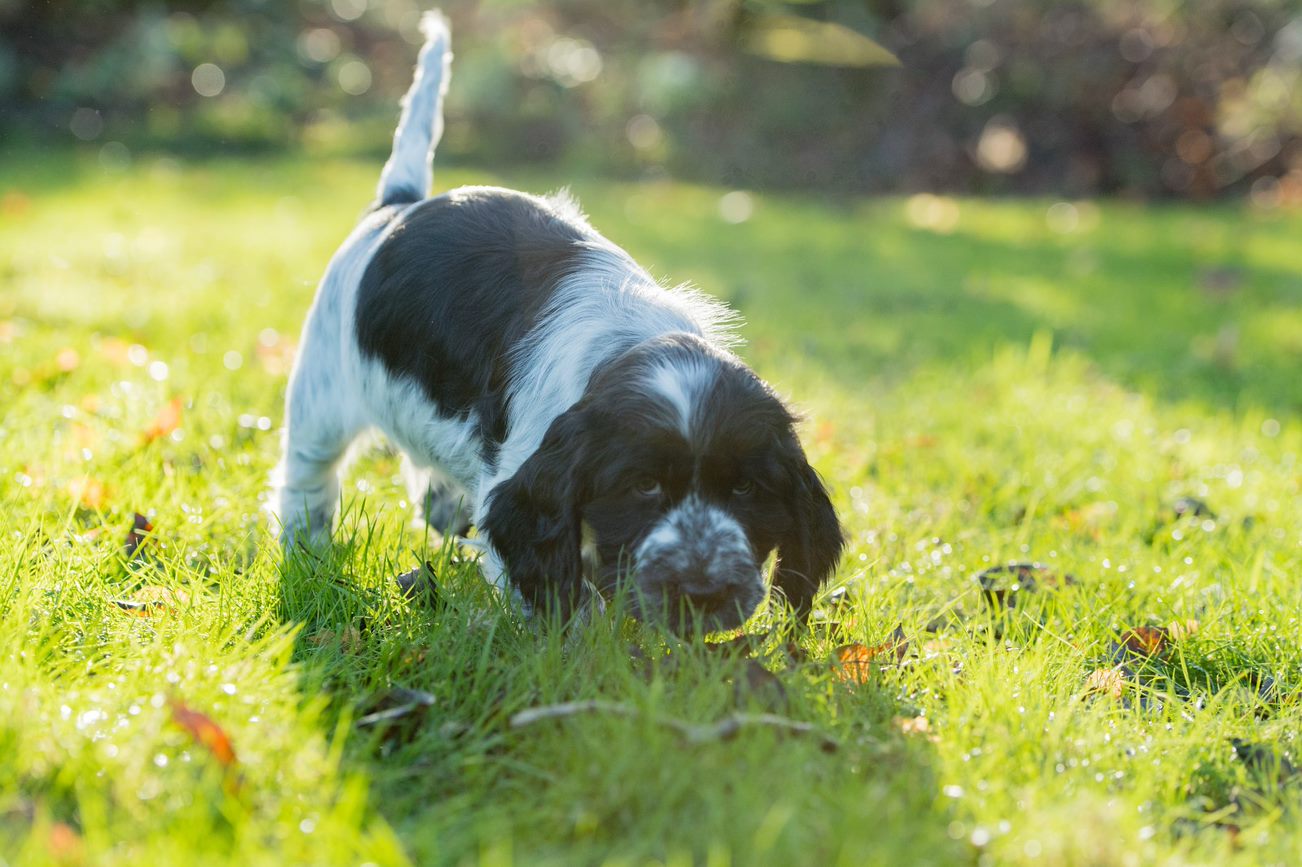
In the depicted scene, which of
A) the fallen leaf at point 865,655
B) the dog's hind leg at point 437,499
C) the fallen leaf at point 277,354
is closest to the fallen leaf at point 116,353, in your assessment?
the fallen leaf at point 277,354

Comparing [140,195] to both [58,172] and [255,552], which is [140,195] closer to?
[58,172]

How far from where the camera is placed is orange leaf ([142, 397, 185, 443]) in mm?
3787

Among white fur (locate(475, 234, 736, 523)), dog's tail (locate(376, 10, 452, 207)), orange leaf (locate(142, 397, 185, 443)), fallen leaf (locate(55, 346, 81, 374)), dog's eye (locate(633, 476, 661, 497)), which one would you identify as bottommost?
fallen leaf (locate(55, 346, 81, 374))

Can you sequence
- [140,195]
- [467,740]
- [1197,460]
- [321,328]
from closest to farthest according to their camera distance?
[467,740]
[321,328]
[1197,460]
[140,195]

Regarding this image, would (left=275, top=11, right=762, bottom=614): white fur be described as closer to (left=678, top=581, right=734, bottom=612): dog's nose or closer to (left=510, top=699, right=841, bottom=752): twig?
(left=678, top=581, right=734, bottom=612): dog's nose

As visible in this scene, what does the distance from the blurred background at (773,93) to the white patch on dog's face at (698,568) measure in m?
10.2

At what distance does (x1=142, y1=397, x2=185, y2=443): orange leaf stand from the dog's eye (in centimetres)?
186

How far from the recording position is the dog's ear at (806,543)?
277 centimetres

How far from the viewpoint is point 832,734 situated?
2.32 metres

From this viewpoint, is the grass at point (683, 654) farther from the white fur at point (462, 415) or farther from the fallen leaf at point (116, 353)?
the white fur at point (462, 415)

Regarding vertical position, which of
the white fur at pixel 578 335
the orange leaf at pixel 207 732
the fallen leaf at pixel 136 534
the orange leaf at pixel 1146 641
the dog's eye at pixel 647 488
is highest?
the white fur at pixel 578 335

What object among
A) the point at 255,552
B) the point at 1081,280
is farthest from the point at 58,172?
the point at 255,552

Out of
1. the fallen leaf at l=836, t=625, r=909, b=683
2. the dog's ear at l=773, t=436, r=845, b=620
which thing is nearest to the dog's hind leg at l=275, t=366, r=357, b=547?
the dog's ear at l=773, t=436, r=845, b=620

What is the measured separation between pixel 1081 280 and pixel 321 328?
5.72 m
